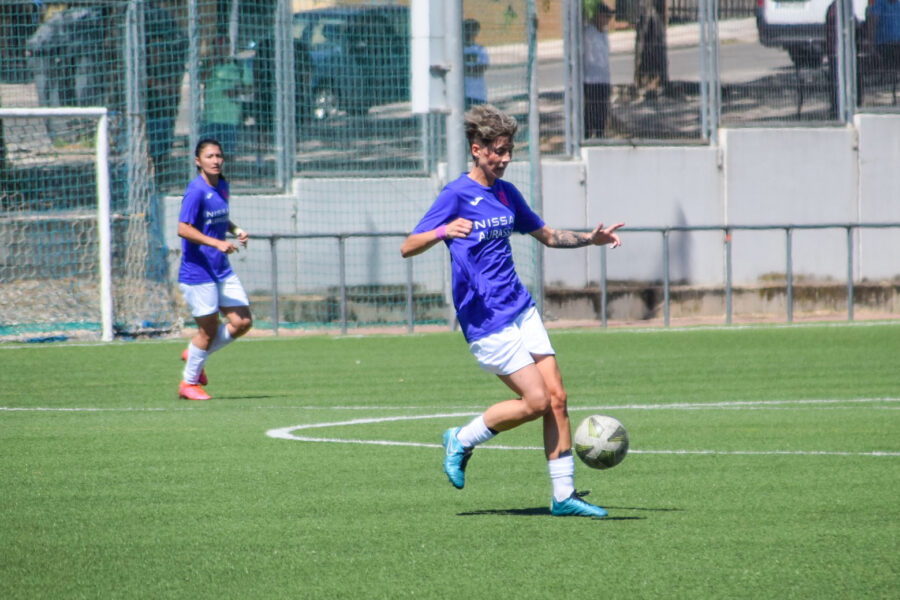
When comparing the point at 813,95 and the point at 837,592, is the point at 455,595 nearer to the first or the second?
the point at 837,592

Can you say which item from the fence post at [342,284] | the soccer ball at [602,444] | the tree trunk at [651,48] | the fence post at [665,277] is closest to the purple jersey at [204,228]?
the soccer ball at [602,444]

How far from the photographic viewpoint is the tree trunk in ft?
78.8

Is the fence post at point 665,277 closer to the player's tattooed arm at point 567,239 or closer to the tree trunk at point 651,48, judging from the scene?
the tree trunk at point 651,48

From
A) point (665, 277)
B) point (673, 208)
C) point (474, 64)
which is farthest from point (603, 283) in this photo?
point (474, 64)

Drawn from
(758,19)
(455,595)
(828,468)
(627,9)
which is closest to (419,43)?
(627,9)

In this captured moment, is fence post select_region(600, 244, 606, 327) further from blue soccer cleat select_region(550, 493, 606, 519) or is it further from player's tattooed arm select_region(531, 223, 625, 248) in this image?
blue soccer cleat select_region(550, 493, 606, 519)

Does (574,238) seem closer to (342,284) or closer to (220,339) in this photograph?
(220,339)

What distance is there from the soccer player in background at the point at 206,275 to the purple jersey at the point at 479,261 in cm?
558

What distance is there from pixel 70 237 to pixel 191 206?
7.85m

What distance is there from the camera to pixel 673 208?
943 inches

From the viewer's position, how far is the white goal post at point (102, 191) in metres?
18.3

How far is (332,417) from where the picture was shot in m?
11.1

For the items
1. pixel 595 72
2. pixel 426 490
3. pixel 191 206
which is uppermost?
pixel 595 72

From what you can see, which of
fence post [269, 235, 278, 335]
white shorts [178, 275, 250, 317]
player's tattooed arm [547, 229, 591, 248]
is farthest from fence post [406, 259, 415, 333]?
player's tattooed arm [547, 229, 591, 248]
